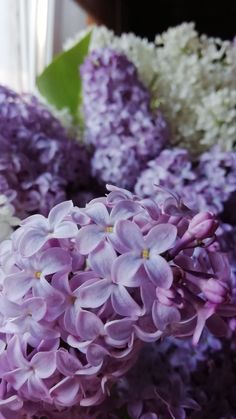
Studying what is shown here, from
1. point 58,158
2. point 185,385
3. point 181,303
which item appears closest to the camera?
point 181,303

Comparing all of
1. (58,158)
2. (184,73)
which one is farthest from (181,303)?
(184,73)

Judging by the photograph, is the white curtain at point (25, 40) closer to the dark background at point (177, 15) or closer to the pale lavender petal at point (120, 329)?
the dark background at point (177, 15)

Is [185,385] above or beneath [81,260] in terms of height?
beneath

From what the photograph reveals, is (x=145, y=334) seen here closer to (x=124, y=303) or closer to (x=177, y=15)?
(x=124, y=303)

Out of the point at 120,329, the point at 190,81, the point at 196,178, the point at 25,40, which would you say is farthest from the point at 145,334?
the point at 25,40

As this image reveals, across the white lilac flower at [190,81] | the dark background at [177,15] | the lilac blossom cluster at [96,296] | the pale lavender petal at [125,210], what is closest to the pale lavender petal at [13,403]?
the lilac blossom cluster at [96,296]

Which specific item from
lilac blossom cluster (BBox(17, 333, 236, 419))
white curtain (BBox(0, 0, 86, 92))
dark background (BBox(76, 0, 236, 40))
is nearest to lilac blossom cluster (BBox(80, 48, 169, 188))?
lilac blossom cluster (BBox(17, 333, 236, 419))

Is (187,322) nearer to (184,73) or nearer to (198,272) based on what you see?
(198,272)
